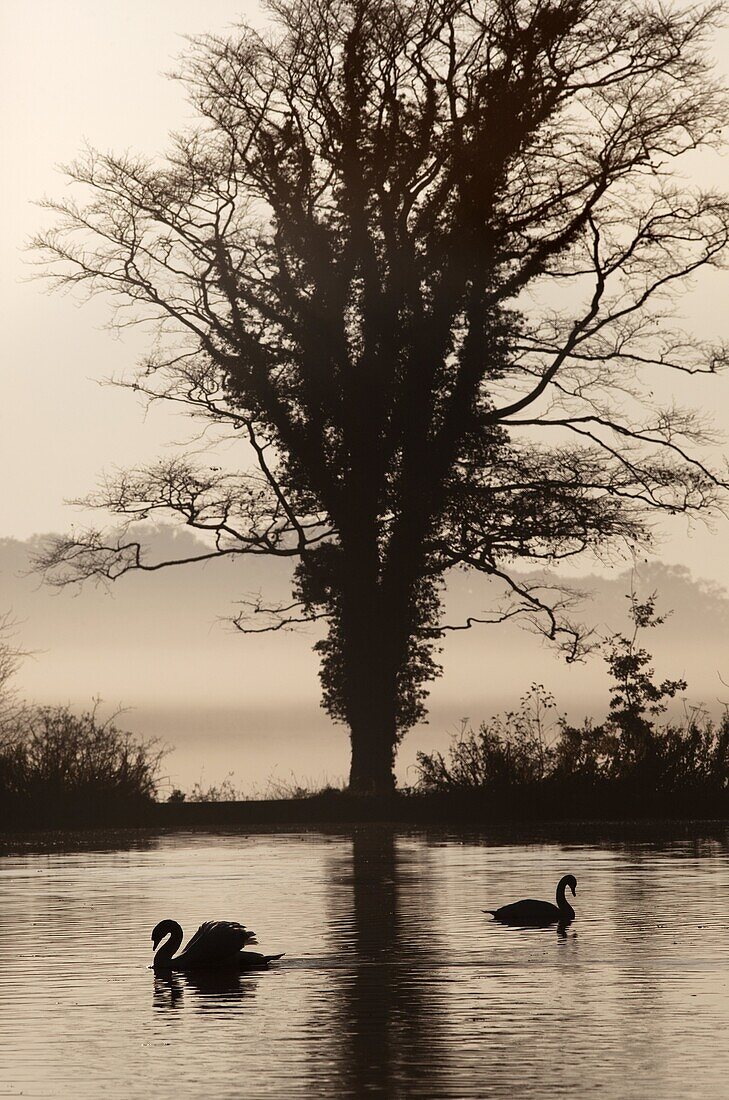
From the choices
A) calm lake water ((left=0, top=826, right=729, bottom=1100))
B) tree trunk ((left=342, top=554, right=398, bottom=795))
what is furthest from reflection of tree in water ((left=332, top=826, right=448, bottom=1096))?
tree trunk ((left=342, top=554, right=398, bottom=795))

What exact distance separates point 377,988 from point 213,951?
5.00 ft

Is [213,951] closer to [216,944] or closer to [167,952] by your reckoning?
[216,944]

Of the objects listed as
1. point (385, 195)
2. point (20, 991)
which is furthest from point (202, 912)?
point (385, 195)

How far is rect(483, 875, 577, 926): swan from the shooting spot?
14.8 meters

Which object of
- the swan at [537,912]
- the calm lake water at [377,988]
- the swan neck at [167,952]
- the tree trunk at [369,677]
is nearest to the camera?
the calm lake water at [377,988]

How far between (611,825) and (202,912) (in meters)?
13.6

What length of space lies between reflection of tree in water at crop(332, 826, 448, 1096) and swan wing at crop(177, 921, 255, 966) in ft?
2.68

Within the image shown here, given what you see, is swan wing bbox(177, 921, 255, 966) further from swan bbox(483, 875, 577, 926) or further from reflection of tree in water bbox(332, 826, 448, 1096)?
swan bbox(483, 875, 577, 926)

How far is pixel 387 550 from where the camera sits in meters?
34.4

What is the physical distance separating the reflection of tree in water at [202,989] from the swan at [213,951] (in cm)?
8

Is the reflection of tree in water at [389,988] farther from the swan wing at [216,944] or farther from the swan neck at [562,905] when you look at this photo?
the swan neck at [562,905]

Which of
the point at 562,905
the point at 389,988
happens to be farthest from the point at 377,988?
the point at 562,905

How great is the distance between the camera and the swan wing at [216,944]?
12617 mm

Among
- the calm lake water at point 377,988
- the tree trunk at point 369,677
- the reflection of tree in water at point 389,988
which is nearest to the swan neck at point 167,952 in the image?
the calm lake water at point 377,988
